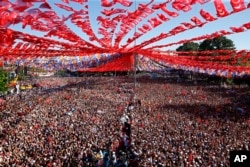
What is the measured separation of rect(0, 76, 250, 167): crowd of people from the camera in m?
8.91

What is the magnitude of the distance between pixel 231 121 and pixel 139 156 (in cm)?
656

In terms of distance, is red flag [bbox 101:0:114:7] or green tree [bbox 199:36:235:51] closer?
red flag [bbox 101:0:114:7]

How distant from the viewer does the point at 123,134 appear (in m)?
11.6

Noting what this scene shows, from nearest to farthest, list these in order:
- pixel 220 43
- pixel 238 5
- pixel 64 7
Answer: pixel 238 5 → pixel 64 7 → pixel 220 43

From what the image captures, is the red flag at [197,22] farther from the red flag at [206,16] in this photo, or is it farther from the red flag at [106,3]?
the red flag at [106,3]

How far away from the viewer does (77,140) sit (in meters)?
10.8

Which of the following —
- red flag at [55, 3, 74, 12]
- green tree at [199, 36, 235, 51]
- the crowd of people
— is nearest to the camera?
red flag at [55, 3, 74, 12]

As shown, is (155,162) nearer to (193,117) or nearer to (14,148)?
(14,148)

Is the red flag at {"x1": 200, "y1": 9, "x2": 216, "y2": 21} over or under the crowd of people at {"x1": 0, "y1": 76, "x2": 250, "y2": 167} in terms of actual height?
over

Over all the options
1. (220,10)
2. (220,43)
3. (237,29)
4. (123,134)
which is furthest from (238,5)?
(220,43)

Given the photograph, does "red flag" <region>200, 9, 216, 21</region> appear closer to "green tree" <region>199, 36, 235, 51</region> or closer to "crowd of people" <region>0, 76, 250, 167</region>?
"crowd of people" <region>0, 76, 250, 167</region>

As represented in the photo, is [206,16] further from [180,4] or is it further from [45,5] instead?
[45,5]

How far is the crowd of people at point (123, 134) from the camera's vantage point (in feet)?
29.2

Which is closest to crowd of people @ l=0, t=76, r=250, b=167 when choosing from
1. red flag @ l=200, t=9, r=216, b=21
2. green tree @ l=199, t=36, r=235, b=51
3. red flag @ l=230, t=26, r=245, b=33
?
red flag @ l=230, t=26, r=245, b=33
